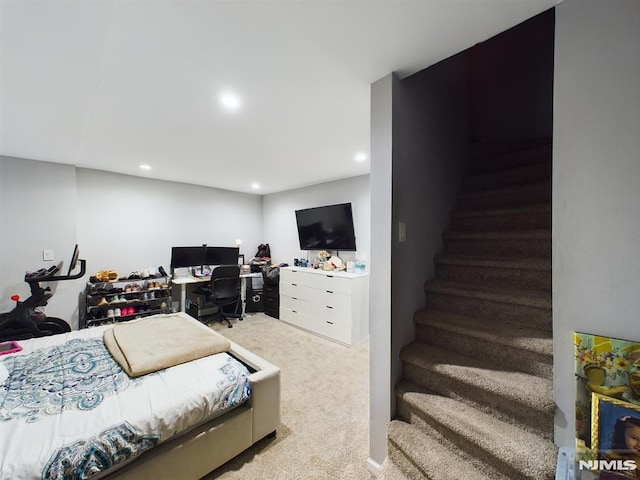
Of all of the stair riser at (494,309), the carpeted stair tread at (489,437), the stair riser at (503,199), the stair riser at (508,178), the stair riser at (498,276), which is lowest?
the carpeted stair tread at (489,437)

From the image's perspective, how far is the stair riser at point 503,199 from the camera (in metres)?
1.97

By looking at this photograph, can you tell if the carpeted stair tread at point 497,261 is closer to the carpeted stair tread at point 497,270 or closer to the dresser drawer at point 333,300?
the carpeted stair tread at point 497,270

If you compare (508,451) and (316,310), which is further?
(316,310)

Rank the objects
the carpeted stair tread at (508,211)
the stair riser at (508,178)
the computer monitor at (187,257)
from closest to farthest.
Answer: the carpeted stair tread at (508,211) → the stair riser at (508,178) → the computer monitor at (187,257)

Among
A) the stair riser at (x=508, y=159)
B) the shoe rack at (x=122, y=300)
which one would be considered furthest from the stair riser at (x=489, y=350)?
the shoe rack at (x=122, y=300)

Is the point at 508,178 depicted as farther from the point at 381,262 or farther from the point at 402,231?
the point at 381,262

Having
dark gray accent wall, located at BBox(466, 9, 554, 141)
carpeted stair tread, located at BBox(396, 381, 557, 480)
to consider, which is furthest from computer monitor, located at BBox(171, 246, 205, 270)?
dark gray accent wall, located at BBox(466, 9, 554, 141)

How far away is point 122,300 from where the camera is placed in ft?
11.3

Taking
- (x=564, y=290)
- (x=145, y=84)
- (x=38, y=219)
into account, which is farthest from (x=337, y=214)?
(x=38, y=219)

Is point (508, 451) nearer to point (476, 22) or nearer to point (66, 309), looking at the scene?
point (476, 22)

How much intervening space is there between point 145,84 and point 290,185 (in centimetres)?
305

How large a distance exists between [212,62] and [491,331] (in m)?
2.21

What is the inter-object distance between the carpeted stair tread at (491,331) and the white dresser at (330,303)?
160 cm

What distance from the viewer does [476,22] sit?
1132 mm
